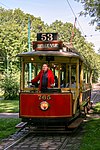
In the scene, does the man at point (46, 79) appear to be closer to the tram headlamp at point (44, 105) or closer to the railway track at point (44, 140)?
the tram headlamp at point (44, 105)

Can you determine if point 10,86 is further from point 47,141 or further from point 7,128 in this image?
point 47,141

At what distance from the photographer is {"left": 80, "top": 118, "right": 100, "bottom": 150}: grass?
8.74 m

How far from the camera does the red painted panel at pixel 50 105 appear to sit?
10.8 m

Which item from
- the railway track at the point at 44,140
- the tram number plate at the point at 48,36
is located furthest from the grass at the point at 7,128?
the tram number plate at the point at 48,36

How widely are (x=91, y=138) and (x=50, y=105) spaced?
1666 millimetres

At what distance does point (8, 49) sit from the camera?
51406mm

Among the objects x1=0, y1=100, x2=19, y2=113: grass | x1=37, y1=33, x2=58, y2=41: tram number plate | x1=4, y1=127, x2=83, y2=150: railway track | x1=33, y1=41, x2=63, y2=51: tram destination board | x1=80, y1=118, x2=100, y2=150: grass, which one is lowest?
x1=4, y1=127, x2=83, y2=150: railway track

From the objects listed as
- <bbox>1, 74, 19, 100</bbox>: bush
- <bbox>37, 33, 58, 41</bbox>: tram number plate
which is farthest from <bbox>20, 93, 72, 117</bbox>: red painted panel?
<bbox>1, 74, 19, 100</bbox>: bush

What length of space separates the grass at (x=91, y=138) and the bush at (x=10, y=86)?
15573 millimetres

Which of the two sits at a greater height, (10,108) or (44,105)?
(44,105)

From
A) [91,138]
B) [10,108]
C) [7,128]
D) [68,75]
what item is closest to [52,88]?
[68,75]

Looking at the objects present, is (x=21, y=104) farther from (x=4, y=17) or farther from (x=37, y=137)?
(x=4, y=17)

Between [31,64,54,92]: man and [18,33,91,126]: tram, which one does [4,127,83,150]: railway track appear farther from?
[31,64,54,92]: man

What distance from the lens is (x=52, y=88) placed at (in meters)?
11.1
